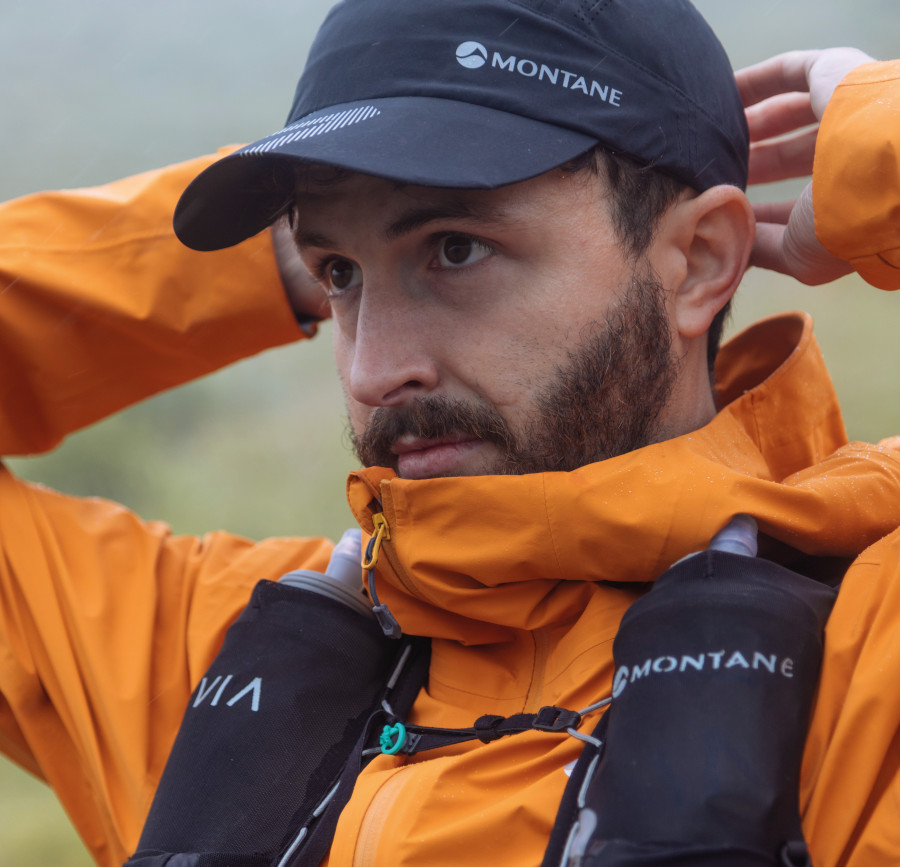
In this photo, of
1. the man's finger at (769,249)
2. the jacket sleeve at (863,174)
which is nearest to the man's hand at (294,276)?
the man's finger at (769,249)

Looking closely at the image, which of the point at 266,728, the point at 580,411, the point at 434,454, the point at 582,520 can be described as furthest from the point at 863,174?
the point at 266,728

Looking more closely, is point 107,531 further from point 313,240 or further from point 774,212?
point 774,212

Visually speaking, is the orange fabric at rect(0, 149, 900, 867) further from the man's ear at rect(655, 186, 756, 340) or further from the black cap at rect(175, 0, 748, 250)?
the black cap at rect(175, 0, 748, 250)

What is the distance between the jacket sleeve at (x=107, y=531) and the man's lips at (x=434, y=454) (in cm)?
55

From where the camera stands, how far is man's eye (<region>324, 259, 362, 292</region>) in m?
1.50

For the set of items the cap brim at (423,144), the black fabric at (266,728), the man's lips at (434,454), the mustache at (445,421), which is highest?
the cap brim at (423,144)

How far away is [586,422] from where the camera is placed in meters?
1.35

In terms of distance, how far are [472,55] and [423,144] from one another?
0.19 metres

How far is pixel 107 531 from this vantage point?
1.81 metres

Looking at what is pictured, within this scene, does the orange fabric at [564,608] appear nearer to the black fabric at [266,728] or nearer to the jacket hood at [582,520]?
the jacket hood at [582,520]

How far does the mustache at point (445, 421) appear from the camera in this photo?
1.33m

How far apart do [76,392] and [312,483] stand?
8388mm

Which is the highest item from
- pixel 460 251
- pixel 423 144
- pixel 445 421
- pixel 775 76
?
pixel 775 76

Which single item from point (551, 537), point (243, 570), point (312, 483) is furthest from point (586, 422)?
point (312, 483)
